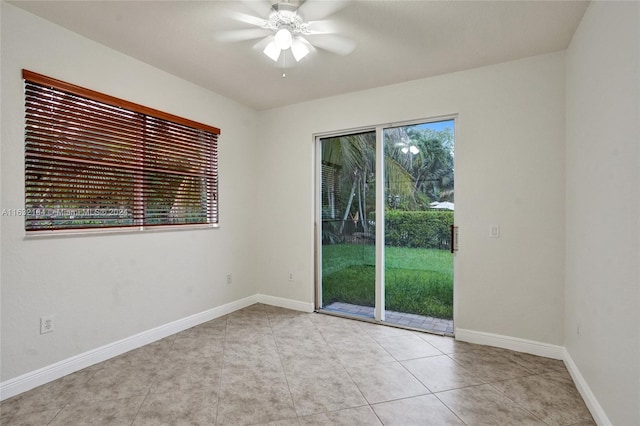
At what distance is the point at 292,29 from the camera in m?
2.29

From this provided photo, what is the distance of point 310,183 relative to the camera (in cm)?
406

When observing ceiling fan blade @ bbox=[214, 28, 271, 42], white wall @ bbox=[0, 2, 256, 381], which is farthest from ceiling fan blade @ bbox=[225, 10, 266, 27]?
white wall @ bbox=[0, 2, 256, 381]

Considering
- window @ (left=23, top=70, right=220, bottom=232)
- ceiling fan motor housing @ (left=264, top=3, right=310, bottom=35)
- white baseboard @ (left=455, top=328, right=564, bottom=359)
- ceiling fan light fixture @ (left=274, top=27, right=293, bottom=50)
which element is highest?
ceiling fan motor housing @ (left=264, top=3, right=310, bottom=35)

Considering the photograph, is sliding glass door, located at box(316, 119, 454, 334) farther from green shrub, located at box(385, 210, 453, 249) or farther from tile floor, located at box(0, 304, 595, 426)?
tile floor, located at box(0, 304, 595, 426)

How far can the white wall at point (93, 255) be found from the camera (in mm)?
2184

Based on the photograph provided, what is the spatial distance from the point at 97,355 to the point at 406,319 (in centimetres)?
295

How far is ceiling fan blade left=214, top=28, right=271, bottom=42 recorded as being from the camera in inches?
95.4

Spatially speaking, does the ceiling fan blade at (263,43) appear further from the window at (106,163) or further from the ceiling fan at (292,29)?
the window at (106,163)

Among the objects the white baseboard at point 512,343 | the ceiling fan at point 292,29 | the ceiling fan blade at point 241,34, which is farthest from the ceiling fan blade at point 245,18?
the white baseboard at point 512,343

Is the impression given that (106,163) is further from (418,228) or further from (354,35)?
(418,228)

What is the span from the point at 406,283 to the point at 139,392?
264 cm

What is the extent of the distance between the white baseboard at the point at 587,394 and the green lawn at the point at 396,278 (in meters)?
1.03

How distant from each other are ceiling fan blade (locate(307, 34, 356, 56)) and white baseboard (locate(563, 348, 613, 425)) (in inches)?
117

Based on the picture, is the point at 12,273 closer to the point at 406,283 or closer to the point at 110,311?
the point at 110,311
